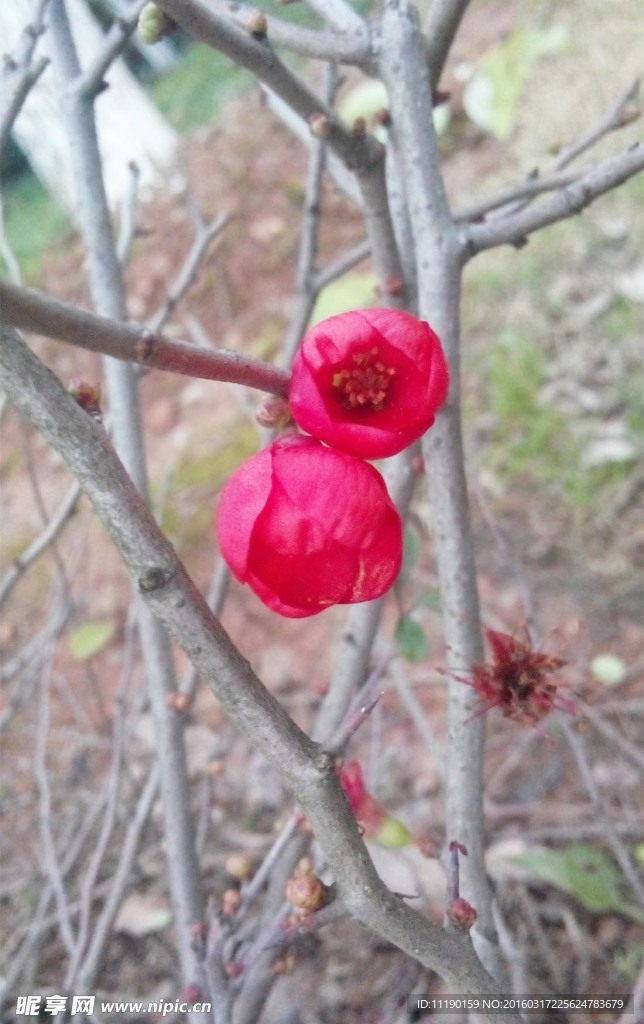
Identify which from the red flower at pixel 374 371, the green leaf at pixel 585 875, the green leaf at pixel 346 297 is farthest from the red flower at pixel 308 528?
the green leaf at pixel 346 297

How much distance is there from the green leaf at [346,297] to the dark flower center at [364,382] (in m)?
1.64

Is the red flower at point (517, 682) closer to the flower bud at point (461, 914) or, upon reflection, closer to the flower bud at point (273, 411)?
the flower bud at point (461, 914)

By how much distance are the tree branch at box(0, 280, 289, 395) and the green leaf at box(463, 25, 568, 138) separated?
7.85 ft

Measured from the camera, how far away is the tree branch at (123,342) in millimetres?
328

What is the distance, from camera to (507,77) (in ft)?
8.46

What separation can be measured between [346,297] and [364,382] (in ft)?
5.67

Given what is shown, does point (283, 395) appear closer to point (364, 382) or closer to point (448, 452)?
point (364, 382)

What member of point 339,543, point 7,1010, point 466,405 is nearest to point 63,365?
point 466,405

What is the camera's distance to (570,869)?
1112mm

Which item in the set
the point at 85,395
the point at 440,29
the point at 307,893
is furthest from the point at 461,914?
the point at 440,29

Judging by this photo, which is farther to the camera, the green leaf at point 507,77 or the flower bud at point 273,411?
the green leaf at point 507,77

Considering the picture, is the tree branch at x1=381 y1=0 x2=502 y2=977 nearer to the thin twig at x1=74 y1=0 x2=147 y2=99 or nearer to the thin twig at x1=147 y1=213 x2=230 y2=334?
the thin twig at x1=74 y1=0 x2=147 y2=99

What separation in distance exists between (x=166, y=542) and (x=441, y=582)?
32 cm

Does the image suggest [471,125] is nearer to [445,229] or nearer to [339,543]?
[445,229]
